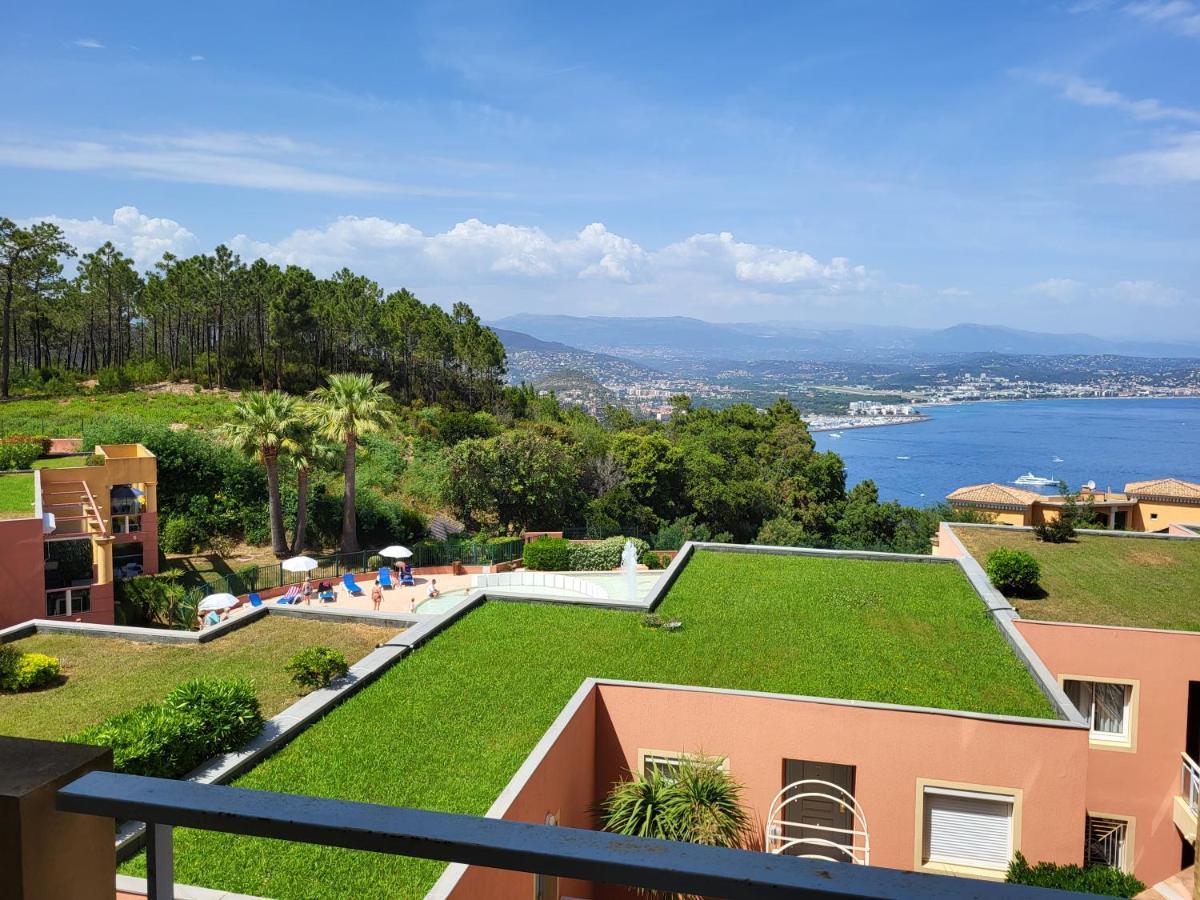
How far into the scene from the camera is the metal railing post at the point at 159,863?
1348 mm

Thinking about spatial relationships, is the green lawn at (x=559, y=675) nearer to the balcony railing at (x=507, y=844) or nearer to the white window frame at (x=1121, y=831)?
the white window frame at (x=1121, y=831)

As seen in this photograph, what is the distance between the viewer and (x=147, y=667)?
12742mm

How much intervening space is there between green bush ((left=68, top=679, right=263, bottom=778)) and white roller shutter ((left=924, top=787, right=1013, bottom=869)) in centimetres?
815

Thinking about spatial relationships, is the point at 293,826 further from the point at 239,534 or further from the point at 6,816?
the point at 239,534

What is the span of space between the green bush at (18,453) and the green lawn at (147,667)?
12.4 meters

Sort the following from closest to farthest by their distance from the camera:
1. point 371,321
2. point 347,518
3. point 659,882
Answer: point 659,882, point 347,518, point 371,321

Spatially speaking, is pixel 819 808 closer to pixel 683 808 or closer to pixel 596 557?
pixel 683 808

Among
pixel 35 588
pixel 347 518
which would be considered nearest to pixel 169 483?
pixel 347 518

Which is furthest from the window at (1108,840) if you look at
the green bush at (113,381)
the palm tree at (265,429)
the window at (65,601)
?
the green bush at (113,381)

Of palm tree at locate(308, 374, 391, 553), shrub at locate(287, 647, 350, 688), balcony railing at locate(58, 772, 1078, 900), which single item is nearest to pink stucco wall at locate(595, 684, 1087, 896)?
shrub at locate(287, 647, 350, 688)

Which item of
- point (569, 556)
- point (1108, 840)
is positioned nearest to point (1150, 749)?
point (1108, 840)

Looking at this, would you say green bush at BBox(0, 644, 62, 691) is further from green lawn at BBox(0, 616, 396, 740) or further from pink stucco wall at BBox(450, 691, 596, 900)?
pink stucco wall at BBox(450, 691, 596, 900)

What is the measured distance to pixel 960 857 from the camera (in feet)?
34.3

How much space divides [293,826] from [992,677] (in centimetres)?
1279
